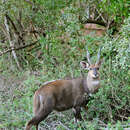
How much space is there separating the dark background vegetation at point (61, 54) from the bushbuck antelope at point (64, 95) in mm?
221

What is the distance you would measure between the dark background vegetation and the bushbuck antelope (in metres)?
0.22

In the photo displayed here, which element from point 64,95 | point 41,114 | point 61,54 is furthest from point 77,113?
point 61,54

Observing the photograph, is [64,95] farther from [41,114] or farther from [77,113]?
[41,114]

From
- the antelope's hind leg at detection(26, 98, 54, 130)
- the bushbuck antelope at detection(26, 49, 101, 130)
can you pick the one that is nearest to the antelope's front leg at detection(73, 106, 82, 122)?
the bushbuck antelope at detection(26, 49, 101, 130)

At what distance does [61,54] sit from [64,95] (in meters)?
2.90

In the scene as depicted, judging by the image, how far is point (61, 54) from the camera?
8.52 m

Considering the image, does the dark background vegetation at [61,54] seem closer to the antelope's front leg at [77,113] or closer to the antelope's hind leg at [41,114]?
the antelope's front leg at [77,113]

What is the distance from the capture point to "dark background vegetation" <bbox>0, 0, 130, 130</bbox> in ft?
17.8

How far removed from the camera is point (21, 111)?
21.2 feet

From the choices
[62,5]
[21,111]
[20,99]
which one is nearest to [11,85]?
[20,99]

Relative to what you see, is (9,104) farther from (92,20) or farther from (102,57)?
(92,20)

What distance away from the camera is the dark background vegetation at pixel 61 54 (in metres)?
5.44

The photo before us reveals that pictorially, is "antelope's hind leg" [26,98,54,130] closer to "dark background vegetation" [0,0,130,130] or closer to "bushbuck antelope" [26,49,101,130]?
"bushbuck antelope" [26,49,101,130]

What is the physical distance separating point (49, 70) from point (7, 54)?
9.01 feet
